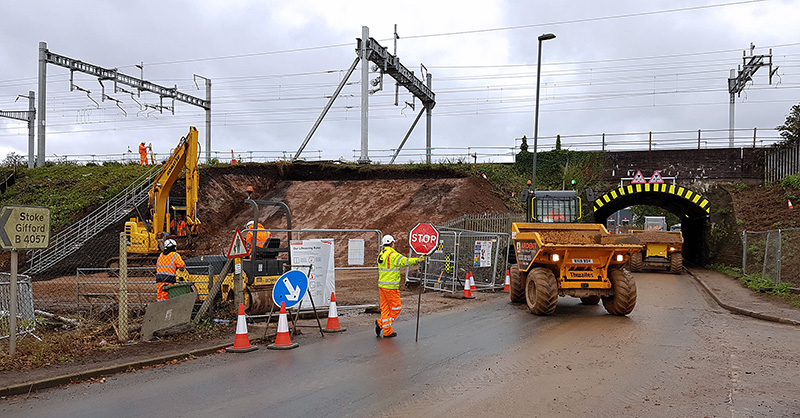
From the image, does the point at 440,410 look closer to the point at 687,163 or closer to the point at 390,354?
the point at 390,354

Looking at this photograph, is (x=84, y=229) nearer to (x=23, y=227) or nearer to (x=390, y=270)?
(x=23, y=227)

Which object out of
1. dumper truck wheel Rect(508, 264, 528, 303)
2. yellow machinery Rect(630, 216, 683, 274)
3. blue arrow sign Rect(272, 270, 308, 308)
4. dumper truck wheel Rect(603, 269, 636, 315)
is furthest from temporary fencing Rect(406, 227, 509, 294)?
yellow machinery Rect(630, 216, 683, 274)

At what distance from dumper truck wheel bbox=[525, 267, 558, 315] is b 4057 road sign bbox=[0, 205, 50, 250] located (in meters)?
9.00

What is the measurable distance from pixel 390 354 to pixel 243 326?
2.39 m

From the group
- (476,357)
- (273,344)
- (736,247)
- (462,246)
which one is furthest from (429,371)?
(736,247)

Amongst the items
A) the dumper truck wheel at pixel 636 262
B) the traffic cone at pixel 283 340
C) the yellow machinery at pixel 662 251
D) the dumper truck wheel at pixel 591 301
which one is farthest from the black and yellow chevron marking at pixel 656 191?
the traffic cone at pixel 283 340

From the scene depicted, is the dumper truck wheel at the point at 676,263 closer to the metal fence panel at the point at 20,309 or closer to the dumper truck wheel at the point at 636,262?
the dumper truck wheel at the point at 636,262

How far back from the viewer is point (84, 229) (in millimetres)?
31172

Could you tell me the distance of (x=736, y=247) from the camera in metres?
27.5

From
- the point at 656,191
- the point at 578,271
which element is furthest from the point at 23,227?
the point at 656,191

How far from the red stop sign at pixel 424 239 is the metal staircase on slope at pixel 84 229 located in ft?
60.8

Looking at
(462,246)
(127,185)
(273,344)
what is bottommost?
(273,344)

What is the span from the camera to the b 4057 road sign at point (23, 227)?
27.6 feet

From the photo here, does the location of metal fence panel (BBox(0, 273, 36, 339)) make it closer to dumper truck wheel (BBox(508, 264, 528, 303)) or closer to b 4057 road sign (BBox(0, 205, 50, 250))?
b 4057 road sign (BBox(0, 205, 50, 250))
